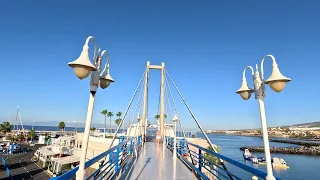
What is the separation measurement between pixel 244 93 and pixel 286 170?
5284 cm

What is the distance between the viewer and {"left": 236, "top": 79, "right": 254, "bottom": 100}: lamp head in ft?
15.6

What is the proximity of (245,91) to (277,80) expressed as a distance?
1124mm

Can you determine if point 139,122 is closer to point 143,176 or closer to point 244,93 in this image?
point 143,176

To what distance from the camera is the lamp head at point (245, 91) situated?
4.74 metres

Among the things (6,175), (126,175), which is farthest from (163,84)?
(6,175)

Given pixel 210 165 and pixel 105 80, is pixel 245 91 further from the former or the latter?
pixel 105 80

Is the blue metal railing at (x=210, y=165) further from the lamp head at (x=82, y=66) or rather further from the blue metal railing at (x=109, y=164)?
the lamp head at (x=82, y=66)

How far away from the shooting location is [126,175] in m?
6.73

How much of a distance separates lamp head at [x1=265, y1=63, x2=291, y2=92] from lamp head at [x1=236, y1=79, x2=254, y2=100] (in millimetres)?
919

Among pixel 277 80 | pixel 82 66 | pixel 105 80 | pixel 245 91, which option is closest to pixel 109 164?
pixel 105 80

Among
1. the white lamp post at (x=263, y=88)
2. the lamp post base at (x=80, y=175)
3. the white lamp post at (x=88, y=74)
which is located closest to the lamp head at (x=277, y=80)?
the white lamp post at (x=263, y=88)

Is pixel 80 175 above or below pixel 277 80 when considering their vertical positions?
below

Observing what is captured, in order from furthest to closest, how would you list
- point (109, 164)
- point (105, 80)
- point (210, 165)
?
point (210, 165), point (109, 164), point (105, 80)

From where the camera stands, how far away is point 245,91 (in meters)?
4.77
